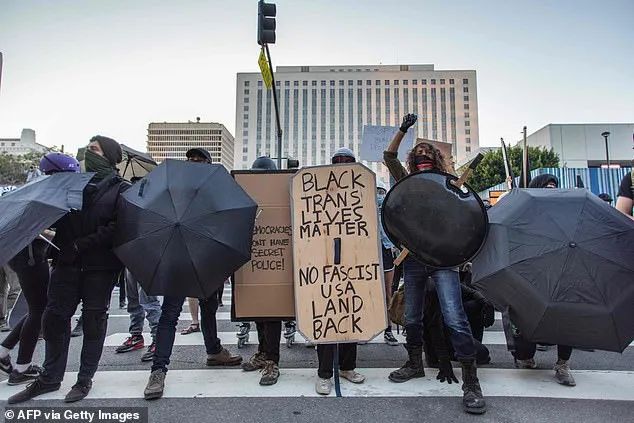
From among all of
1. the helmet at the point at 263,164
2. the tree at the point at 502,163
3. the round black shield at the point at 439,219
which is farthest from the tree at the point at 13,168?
the round black shield at the point at 439,219

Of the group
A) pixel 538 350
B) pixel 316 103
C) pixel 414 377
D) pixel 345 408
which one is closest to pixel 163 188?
pixel 345 408

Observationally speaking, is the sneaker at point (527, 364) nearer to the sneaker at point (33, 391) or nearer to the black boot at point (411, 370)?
the black boot at point (411, 370)

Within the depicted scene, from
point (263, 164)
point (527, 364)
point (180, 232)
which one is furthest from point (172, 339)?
point (527, 364)

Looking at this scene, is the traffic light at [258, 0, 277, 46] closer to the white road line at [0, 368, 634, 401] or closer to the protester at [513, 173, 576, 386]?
the protester at [513, 173, 576, 386]

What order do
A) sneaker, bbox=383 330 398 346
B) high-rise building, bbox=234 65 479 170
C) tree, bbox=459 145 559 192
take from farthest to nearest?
high-rise building, bbox=234 65 479 170, tree, bbox=459 145 559 192, sneaker, bbox=383 330 398 346

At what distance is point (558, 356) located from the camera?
11.8 ft

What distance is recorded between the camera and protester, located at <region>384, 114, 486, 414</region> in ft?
10.3

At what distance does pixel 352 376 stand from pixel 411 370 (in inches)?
20.2

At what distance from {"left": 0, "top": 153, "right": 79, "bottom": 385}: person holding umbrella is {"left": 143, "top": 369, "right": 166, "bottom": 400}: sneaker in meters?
1.07

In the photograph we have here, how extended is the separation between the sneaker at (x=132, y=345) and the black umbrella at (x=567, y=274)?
12.5 feet

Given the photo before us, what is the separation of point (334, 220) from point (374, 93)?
468 feet

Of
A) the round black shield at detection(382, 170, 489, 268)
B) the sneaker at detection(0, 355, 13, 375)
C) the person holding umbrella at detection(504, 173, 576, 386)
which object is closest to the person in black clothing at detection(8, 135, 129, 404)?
the sneaker at detection(0, 355, 13, 375)

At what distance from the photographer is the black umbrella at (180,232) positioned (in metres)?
2.96

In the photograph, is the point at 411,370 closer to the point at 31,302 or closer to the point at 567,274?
the point at 567,274
